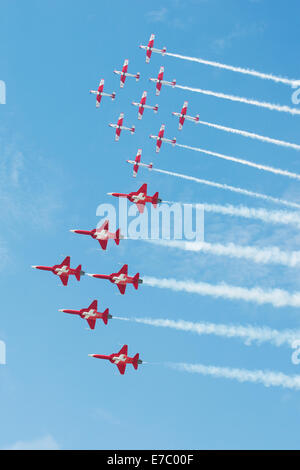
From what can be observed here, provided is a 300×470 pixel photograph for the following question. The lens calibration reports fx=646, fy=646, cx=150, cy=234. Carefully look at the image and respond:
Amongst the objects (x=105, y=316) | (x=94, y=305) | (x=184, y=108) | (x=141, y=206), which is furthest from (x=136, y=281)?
(x=184, y=108)

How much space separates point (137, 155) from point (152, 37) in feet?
104

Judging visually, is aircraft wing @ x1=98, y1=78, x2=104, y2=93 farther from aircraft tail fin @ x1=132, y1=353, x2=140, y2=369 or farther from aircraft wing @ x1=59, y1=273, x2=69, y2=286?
aircraft tail fin @ x1=132, y1=353, x2=140, y2=369

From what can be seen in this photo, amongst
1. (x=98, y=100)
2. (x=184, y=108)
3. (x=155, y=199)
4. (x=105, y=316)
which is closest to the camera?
(x=105, y=316)

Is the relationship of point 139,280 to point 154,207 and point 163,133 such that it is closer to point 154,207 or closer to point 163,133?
point 154,207

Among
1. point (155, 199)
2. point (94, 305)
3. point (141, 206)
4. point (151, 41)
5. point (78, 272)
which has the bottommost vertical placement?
point (94, 305)

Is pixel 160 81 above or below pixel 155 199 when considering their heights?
above

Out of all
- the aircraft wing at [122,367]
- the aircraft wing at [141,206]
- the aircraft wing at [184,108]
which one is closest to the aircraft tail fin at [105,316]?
the aircraft wing at [122,367]

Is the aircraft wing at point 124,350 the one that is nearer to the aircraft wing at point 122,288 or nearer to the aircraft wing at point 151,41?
the aircraft wing at point 122,288

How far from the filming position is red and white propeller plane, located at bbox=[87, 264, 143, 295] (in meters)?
148

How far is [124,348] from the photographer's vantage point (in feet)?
489

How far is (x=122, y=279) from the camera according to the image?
5881 inches

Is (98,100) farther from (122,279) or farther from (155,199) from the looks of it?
(122,279)

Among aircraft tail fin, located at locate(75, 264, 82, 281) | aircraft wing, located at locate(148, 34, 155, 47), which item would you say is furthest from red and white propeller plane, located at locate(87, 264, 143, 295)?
aircraft wing, located at locate(148, 34, 155, 47)
